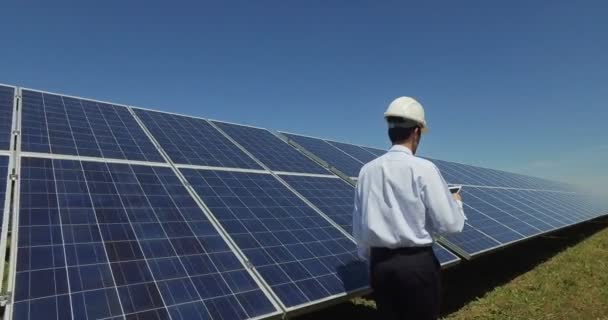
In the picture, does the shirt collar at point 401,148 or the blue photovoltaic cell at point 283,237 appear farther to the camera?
the blue photovoltaic cell at point 283,237

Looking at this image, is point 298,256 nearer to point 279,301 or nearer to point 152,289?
point 279,301

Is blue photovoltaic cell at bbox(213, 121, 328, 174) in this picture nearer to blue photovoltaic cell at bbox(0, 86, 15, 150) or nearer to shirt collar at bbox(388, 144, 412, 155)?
blue photovoltaic cell at bbox(0, 86, 15, 150)

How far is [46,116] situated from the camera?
8.25 meters

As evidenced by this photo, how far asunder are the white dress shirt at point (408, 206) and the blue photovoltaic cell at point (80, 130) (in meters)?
5.74

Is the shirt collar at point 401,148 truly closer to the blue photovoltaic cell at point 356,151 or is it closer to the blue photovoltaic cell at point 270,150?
the blue photovoltaic cell at point 270,150

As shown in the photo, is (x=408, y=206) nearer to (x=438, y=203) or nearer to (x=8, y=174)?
(x=438, y=203)

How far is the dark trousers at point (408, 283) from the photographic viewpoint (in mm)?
3475

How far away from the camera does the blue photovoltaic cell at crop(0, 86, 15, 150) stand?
21.5 feet

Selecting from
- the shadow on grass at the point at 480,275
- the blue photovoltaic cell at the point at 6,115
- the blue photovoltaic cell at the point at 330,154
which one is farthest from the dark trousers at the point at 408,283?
the blue photovoltaic cell at the point at 330,154

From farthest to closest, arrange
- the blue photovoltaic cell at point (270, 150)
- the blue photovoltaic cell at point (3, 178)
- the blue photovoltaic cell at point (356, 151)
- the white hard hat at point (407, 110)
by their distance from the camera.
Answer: the blue photovoltaic cell at point (356, 151) → the blue photovoltaic cell at point (270, 150) → the blue photovoltaic cell at point (3, 178) → the white hard hat at point (407, 110)

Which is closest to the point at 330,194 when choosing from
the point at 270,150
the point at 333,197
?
the point at 333,197

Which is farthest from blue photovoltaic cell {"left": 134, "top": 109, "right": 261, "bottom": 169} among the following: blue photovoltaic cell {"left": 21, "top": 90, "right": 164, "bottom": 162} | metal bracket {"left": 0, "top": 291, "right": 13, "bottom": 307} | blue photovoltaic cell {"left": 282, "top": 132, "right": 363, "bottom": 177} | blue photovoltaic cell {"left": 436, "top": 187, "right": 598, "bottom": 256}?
Answer: blue photovoltaic cell {"left": 436, "top": 187, "right": 598, "bottom": 256}

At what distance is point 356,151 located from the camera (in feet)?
55.0

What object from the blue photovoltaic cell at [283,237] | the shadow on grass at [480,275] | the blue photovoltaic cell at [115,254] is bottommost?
the shadow on grass at [480,275]
